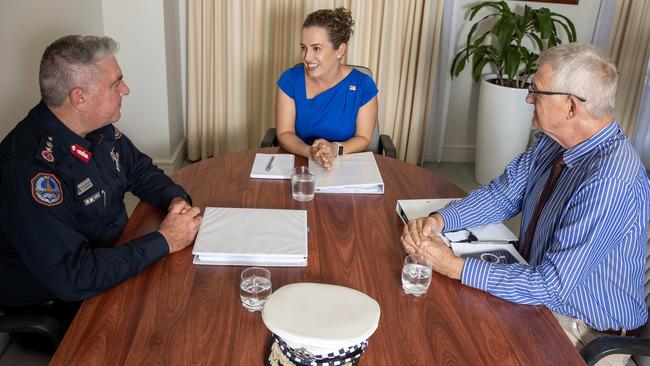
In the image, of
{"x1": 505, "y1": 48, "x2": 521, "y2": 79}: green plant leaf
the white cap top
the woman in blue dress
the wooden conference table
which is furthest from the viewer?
{"x1": 505, "y1": 48, "x2": 521, "y2": 79}: green plant leaf

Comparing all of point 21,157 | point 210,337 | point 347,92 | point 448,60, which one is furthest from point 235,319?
point 448,60

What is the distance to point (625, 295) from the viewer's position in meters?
1.46

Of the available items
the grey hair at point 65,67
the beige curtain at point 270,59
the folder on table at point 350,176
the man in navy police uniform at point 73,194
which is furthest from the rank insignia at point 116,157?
the beige curtain at point 270,59

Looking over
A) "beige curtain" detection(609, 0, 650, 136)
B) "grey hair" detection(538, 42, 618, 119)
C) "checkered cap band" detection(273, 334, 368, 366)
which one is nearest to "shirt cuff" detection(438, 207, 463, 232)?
"grey hair" detection(538, 42, 618, 119)

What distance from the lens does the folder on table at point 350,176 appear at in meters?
1.91

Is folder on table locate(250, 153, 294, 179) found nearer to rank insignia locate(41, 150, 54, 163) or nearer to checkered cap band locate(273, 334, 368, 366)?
rank insignia locate(41, 150, 54, 163)

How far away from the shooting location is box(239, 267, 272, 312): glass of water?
1262mm

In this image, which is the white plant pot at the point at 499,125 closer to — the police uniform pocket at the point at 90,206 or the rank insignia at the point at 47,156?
the police uniform pocket at the point at 90,206

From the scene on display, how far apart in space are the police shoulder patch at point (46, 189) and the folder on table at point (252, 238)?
0.36 metres

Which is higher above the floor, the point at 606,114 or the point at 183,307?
the point at 606,114

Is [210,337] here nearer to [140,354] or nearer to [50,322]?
[140,354]

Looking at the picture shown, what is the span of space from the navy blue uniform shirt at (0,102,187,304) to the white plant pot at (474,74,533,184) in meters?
2.46

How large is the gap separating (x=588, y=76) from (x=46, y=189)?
1373mm

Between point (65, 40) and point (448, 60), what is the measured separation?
2.92m
